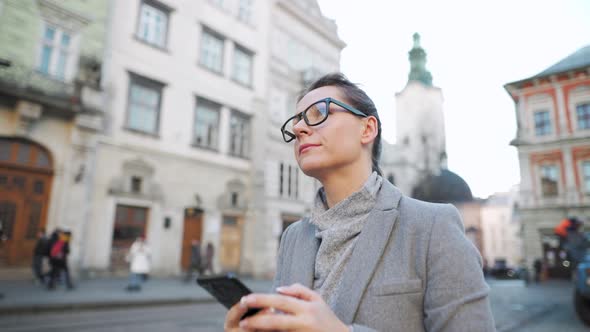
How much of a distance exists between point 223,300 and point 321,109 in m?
0.82

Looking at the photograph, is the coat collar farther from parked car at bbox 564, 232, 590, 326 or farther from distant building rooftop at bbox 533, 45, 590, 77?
distant building rooftop at bbox 533, 45, 590, 77

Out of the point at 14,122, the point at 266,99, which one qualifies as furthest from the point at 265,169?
the point at 14,122

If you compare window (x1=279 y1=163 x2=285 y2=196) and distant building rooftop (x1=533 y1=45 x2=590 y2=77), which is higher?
distant building rooftop (x1=533 y1=45 x2=590 y2=77)

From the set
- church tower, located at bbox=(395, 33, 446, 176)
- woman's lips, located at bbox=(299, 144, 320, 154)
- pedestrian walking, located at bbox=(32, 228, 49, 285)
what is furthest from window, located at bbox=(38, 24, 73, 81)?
church tower, located at bbox=(395, 33, 446, 176)

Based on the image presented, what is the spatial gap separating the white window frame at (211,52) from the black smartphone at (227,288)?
19.1 m

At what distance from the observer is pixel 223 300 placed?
1186mm

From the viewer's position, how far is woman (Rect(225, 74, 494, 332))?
1.08 m

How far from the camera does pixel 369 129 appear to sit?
5.31 feet

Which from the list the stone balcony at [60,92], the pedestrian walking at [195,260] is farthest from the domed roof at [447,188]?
the stone balcony at [60,92]

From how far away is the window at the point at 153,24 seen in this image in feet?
55.9

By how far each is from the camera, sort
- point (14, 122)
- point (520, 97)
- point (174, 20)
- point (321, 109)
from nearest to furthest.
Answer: point (321, 109) < point (14, 122) < point (174, 20) < point (520, 97)

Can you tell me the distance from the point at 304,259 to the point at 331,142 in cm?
48

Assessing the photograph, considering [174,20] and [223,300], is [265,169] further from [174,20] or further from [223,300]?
[223,300]

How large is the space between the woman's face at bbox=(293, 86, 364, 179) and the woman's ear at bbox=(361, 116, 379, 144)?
0.02m
